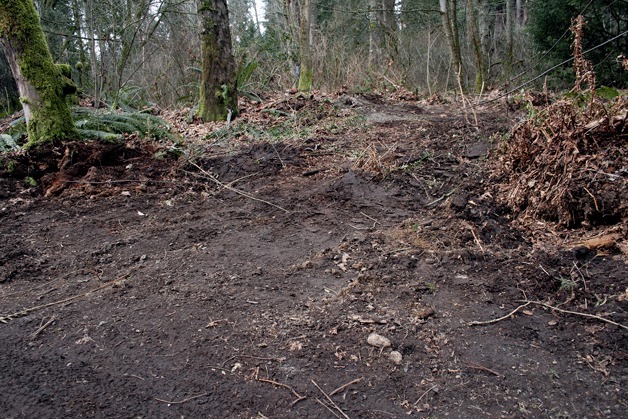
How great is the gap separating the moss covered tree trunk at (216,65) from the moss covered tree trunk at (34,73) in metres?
1.75

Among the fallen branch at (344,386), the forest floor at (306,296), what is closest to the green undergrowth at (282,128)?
the forest floor at (306,296)

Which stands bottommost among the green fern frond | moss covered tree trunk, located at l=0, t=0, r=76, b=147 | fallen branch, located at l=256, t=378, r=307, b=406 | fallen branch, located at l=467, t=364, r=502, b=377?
fallen branch, located at l=467, t=364, r=502, b=377

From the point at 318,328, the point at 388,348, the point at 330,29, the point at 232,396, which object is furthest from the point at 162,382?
the point at 330,29

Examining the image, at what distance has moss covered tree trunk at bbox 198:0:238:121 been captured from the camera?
227 inches

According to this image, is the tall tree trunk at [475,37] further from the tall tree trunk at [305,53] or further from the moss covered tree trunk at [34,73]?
the moss covered tree trunk at [34,73]

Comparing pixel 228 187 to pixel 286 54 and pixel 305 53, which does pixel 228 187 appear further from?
pixel 286 54

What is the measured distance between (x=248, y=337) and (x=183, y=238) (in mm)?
1282

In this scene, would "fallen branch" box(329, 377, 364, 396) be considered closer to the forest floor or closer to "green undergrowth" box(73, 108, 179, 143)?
the forest floor

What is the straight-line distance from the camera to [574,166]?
9.35 feet

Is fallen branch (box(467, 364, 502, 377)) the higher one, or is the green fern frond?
the green fern frond

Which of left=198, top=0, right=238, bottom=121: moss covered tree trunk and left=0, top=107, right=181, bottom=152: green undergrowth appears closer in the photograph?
left=0, top=107, right=181, bottom=152: green undergrowth

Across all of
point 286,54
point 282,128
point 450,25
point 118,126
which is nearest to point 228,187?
point 282,128

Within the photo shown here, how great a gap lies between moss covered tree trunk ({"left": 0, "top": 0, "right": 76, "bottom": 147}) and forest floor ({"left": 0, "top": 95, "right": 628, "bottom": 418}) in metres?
0.50


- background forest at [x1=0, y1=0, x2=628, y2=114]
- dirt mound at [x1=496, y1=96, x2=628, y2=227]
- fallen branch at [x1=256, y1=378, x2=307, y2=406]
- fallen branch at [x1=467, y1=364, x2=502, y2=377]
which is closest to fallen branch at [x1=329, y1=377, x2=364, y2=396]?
fallen branch at [x1=256, y1=378, x2=307, y2=406]
